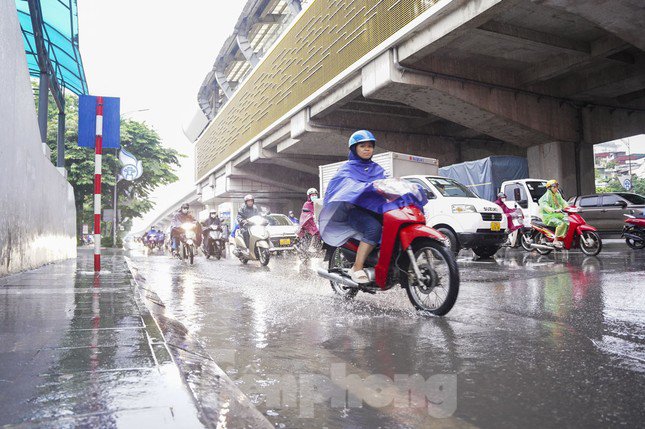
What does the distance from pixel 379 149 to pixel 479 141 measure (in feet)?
19.4

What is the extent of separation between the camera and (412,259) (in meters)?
4.71

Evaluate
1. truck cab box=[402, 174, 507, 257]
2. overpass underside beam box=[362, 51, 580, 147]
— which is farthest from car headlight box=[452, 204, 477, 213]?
overpass underside beam box=[362, 51, 580, 147]

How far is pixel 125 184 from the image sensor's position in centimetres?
3325

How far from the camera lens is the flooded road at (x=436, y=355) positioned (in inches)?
87.8

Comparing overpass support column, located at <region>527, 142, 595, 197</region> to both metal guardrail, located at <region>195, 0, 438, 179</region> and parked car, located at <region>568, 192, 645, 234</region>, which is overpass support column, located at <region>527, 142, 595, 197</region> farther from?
metal guardrail, located at <region>195, 0, 438, 179</region>

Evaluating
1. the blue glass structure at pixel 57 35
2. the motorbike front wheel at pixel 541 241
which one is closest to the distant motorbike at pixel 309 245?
the motorbike front wheel at pixel 541 241

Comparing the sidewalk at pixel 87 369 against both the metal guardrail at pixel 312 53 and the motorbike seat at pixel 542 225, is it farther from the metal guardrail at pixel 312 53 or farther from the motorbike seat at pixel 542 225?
the metal guardrail at pixel 312 53

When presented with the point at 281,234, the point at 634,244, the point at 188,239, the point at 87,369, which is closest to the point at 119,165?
the point at 281,234

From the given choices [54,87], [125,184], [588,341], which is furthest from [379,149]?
[588,341]

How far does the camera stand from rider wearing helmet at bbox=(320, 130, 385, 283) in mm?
5031

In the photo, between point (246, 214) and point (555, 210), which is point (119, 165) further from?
point (555, 210)

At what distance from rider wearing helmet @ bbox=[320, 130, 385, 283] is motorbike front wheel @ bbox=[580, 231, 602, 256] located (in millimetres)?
7828

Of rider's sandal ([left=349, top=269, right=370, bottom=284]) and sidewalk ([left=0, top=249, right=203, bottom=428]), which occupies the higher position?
rider's sandal ([left=349, top=269, right=370, bottom=284])

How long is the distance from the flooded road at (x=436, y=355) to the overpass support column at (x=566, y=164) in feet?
48.6
